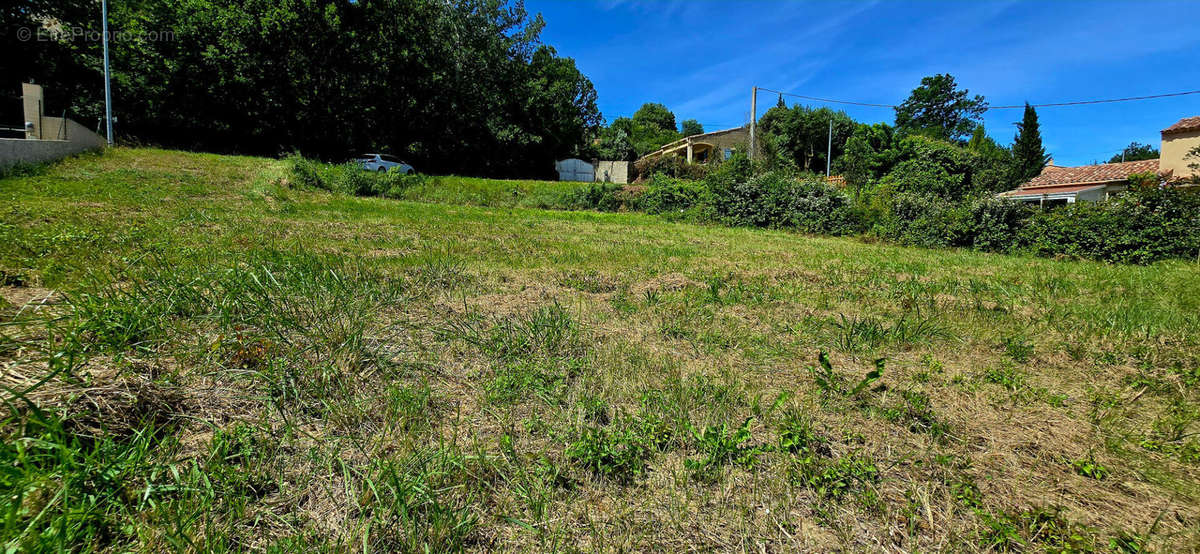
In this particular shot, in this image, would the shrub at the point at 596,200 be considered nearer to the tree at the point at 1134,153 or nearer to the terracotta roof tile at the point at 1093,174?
the terracotta roof tile at the point at 1093,174

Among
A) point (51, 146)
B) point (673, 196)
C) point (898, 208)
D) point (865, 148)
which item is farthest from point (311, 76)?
point (865, 148)

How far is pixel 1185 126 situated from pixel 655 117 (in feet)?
199

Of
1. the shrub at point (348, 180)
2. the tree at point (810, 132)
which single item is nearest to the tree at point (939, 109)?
the tree at point (810, 132)

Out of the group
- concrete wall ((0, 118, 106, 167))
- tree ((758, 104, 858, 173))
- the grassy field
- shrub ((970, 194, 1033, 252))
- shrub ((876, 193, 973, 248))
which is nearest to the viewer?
the grassy field

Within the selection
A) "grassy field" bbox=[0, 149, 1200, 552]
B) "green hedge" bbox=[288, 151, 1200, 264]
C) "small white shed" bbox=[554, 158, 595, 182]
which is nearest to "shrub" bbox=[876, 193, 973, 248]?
"green hedge" bbox=[288, 151, 1200, 264]

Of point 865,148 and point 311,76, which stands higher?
point 311,76

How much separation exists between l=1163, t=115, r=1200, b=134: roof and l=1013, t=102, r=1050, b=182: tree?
15227 millimetres

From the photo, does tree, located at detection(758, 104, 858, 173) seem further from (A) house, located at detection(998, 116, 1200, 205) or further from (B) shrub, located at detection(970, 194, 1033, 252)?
(B) shrub, located at detection(970, 194, 1033, 252)

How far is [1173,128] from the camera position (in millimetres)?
19781

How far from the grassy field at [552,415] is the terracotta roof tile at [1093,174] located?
28310 mm

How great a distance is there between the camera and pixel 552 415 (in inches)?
91.7

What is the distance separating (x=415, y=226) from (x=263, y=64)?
2293 centimetres

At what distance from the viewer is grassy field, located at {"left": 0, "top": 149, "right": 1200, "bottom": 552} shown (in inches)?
63.6

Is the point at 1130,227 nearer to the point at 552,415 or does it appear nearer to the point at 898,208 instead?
the point at 898,208
